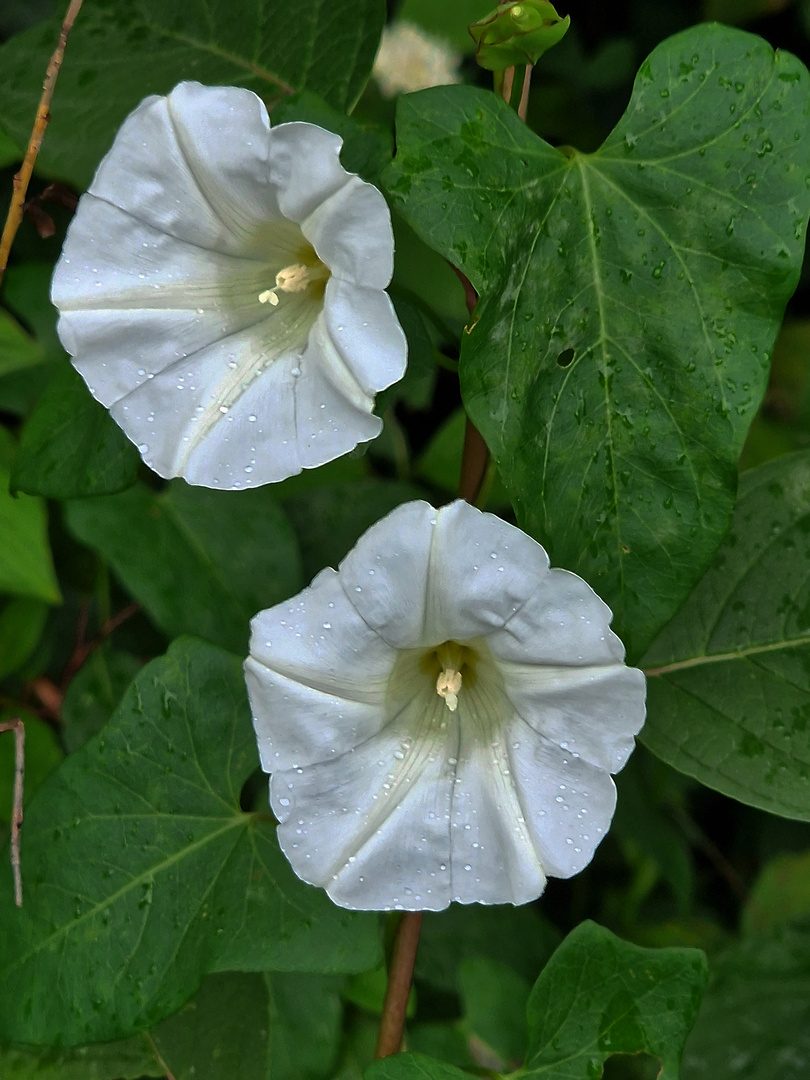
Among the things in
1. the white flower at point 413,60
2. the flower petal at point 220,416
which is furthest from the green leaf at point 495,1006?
the white flower at point 413,60

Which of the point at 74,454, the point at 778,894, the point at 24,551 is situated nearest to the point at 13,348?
the point at 24,551

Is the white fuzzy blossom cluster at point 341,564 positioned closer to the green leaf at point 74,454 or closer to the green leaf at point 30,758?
the green leaf at point 74,454

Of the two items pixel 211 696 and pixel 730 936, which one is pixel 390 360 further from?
pixel 730 936

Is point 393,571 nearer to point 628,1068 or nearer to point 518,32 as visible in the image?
point 518,32

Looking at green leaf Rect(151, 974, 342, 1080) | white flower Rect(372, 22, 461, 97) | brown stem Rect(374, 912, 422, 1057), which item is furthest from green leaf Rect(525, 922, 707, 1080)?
white flower Rect(372, 22, 461, 97)

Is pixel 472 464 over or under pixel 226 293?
under

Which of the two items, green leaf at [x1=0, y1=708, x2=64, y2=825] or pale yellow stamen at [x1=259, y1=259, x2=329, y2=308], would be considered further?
green leaf at [x1=0, y1=708, x2=64, y2=825]

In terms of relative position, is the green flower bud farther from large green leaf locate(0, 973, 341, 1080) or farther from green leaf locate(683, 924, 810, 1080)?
green leaf locate(683, 924, 810, 1080)
